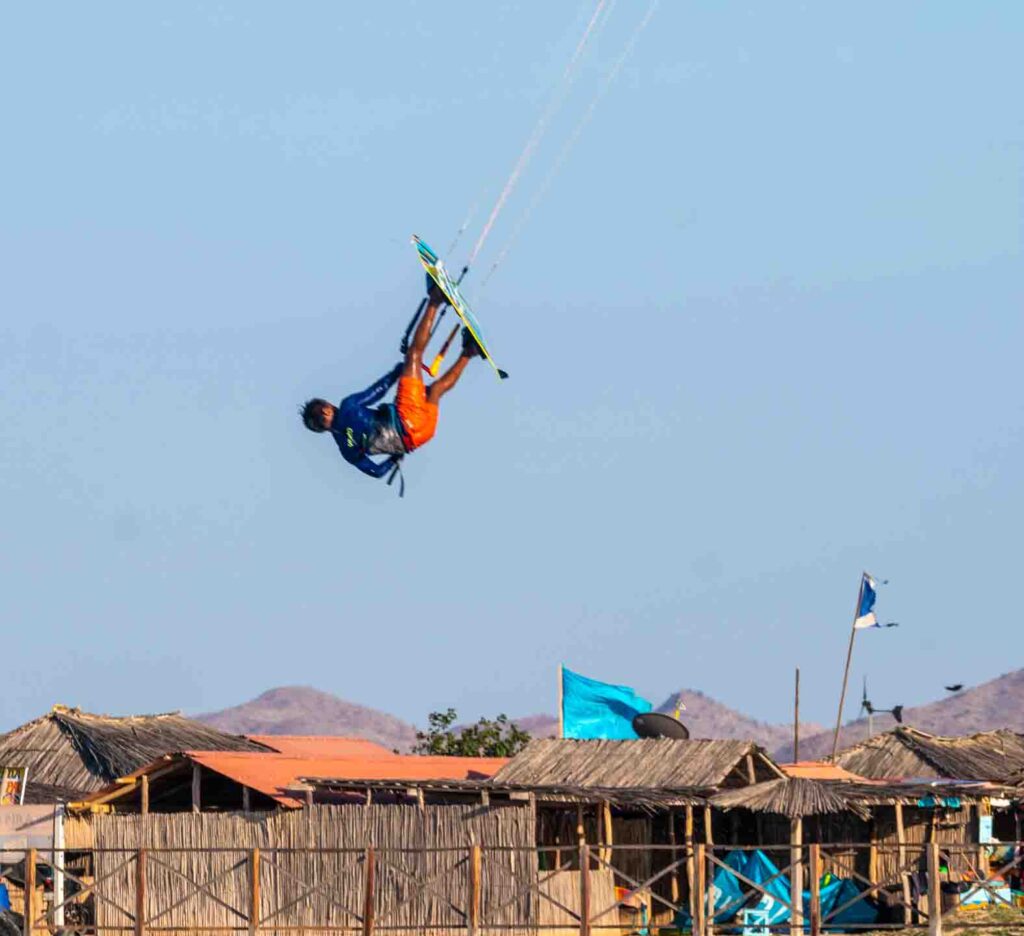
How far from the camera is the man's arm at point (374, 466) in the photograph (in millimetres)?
20281

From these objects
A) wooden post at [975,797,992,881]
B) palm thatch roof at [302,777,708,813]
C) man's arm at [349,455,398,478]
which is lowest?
wooden post at [975,797,992,881]

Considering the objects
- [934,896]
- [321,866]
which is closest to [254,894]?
[321,866]

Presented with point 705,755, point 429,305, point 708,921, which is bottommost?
point 708,921

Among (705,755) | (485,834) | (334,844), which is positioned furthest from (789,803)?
(334,844)

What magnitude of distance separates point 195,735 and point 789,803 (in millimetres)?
15074

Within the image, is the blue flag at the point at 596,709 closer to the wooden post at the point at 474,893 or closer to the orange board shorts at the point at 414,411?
the wooden post at the point at 474,893

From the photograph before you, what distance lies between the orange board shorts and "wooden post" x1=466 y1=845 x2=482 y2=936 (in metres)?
5.79

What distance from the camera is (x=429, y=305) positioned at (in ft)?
66.2

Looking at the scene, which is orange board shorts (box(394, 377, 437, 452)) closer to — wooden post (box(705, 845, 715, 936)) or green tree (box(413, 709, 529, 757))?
wooden post (box(705, 845, 715, 936))

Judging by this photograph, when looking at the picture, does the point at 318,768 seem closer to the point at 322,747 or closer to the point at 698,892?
the point at 322,747

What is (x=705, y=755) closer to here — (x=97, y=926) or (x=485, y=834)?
(x=485, y=834)

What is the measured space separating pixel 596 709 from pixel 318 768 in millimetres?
4673

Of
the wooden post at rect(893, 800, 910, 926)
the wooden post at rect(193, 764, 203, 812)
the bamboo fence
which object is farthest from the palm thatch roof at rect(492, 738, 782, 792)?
the wooden post at rect(193, 764, 203, 812)

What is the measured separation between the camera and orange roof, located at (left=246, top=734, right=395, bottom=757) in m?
32.9
